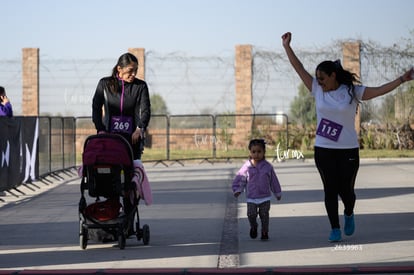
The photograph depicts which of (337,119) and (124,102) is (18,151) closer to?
(124,102)

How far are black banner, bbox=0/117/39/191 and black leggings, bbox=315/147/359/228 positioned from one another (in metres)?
7.14

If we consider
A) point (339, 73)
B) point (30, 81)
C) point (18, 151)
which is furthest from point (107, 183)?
point (30, 81)

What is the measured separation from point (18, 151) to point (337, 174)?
8404mm

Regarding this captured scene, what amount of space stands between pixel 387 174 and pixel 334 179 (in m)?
11.0

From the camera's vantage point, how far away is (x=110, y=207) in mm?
10102

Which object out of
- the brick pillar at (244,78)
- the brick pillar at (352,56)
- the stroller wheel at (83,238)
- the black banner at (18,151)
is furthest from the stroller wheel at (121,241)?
the brick pillar at (244,78)

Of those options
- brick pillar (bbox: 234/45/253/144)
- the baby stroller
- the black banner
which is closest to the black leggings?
the baby stroller

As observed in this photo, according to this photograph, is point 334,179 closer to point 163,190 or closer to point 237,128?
point 163,190

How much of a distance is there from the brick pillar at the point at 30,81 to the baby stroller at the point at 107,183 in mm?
26002

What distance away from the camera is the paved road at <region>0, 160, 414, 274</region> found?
8.98 metres

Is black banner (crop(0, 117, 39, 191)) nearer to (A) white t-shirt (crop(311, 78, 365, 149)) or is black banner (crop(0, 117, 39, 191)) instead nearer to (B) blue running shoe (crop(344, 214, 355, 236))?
(A) white t-shirt (crop(311, 78, 365, 149))

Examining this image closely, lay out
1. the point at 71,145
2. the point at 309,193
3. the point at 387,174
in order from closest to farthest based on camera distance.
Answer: the point at 309,193, the point at 387,174, the point at 71,145

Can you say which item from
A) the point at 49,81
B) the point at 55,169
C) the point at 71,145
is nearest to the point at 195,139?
the point at 49,81

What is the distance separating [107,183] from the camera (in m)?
10.0
